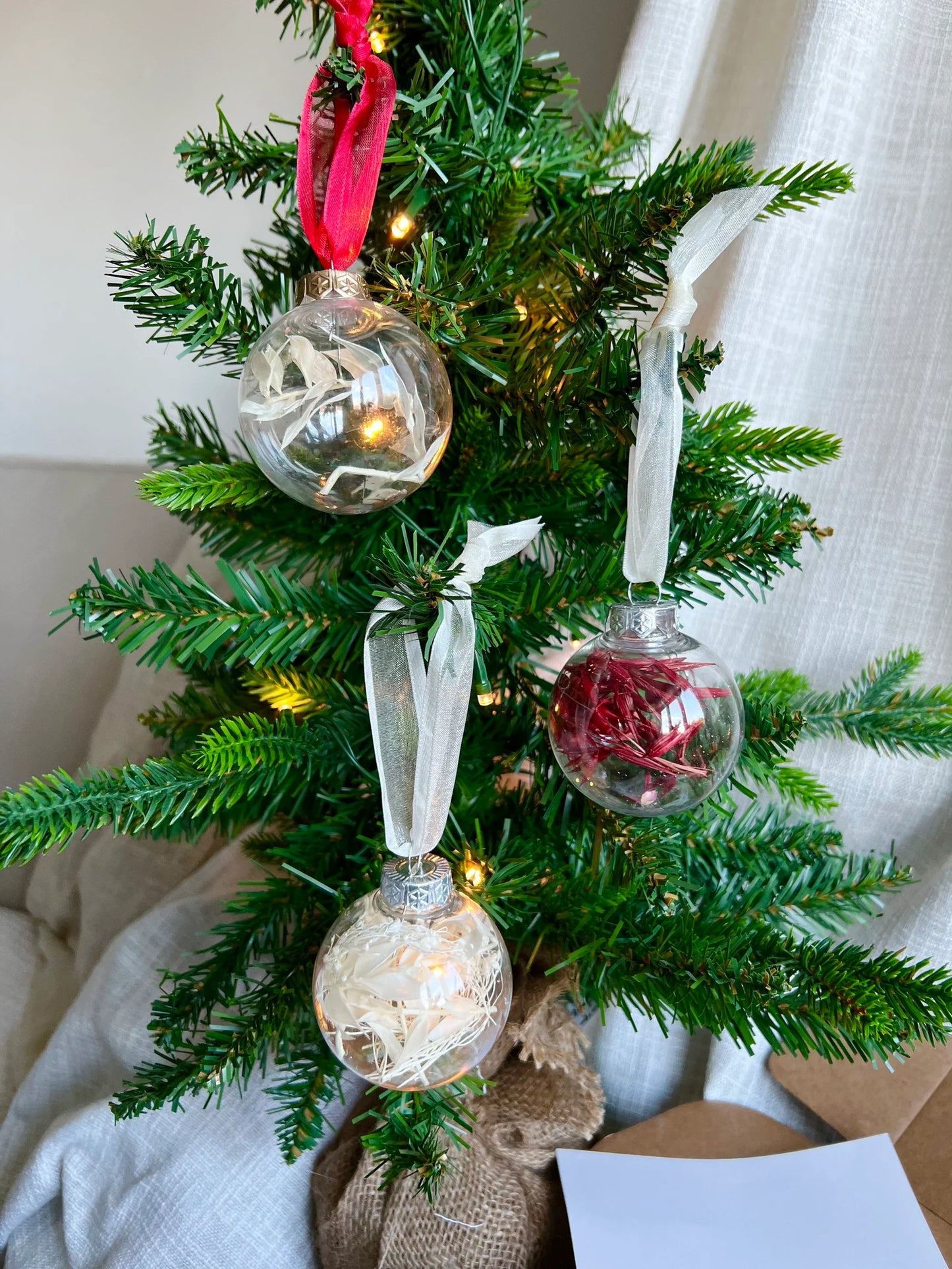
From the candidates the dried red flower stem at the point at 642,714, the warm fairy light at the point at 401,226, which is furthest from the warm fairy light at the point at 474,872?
the warm fairy light at the point at 401,226

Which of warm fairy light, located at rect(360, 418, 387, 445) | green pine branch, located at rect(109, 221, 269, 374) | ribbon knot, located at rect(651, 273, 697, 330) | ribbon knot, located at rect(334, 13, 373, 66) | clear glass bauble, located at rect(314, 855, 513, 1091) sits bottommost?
clear glass bauble, located at rect(314, 855, 513, 1091)

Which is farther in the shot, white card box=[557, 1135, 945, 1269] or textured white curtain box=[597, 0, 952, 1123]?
textured white curtain box=[597, 0, 952, 1123]

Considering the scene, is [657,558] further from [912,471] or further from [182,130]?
[182,130]

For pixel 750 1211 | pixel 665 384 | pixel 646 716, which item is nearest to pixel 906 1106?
pixel 750 1211

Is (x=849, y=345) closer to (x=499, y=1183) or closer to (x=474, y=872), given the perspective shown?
(x=474, y=872)

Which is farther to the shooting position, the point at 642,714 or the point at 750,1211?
the point at 750,1211

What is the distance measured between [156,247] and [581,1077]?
0.48 metres

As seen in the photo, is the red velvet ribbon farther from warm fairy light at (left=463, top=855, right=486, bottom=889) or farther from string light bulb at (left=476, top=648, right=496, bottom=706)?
warm fairy light at (left=463, top=855, right=486, bottom=889)

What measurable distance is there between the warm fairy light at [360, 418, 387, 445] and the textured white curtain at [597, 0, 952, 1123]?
0.37 m

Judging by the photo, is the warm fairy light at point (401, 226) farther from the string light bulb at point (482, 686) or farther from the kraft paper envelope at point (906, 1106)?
the kraft paper envelope at point (906, 1106)

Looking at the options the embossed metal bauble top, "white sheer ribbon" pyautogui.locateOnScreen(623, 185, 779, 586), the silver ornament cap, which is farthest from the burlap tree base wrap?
the embossed metal bauble top

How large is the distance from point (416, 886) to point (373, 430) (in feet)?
0.62

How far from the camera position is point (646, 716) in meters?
0.37

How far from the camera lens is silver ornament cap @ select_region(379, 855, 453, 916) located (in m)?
0.38
